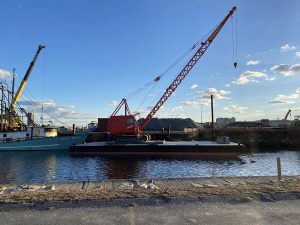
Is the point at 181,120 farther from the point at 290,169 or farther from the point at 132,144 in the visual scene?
the point at 290,169

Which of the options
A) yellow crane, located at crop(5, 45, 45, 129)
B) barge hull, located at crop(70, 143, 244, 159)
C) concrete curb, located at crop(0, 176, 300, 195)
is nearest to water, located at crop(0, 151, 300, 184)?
barge hull, located at crop(70, 143, 244, 159)

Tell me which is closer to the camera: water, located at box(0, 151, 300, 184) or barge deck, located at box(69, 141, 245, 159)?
water, located at box(0, 151, 300, 184)

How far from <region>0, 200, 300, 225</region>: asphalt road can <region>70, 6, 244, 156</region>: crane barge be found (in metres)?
32.2

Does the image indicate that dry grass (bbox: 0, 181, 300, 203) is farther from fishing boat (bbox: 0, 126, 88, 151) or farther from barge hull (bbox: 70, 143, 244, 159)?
fishing boat (bbox: 0, 126, 88, 151)

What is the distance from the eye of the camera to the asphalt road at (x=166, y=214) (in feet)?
25.7

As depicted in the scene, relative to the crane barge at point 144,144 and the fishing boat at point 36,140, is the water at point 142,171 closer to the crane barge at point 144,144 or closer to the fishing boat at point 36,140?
the crane barge at point 144,144

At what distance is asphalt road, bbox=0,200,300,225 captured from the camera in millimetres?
7836

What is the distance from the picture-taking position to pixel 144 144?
1767 inches

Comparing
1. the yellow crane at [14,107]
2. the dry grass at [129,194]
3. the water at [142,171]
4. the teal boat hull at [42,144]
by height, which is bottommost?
the water at [142,171]

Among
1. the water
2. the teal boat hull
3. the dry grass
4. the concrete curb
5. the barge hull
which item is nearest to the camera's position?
the dry grass

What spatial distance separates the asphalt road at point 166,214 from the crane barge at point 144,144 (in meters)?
32.2

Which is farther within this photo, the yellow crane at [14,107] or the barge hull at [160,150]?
the yellow crane at [14,107]

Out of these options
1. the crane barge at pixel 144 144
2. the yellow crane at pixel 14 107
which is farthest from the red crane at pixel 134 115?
the yellow crane at pixel 14 107

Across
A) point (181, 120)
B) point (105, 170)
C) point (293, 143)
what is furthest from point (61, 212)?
point (181, 120)
